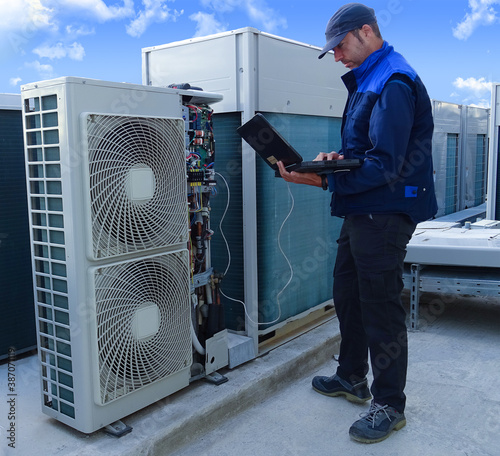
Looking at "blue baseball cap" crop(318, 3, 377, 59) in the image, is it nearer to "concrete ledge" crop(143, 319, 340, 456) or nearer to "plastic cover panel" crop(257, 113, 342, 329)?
"plastic cover panel" crop(257, 113, 342, 329)

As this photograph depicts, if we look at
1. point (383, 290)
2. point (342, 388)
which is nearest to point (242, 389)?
point (342, 388)

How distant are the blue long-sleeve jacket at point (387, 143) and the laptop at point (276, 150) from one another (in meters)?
0.07

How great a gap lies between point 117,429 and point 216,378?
644 mm

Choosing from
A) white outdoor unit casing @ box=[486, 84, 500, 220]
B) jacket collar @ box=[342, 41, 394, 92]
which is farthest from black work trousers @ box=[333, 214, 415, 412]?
white outdoor unit casing @ box=[486, 84, 500, 220]

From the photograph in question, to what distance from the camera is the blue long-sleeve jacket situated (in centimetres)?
218

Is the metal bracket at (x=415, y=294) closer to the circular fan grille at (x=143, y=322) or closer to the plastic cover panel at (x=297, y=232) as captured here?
the plastic cover panel at (x=297, y=232)

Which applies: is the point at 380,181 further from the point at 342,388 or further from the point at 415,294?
the point at 415,294

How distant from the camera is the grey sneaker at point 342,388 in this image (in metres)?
2.79

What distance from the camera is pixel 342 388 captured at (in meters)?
2.84

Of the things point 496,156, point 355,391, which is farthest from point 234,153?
point 496,156

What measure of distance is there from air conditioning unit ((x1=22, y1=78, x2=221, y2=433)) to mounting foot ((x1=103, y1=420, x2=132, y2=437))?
35 mm

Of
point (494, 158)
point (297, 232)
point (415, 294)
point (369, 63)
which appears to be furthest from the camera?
point (494, 158)

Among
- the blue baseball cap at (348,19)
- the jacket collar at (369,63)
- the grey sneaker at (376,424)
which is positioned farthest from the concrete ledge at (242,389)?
the blue baseball cap at (348,19)

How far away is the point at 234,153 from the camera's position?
3.03m
